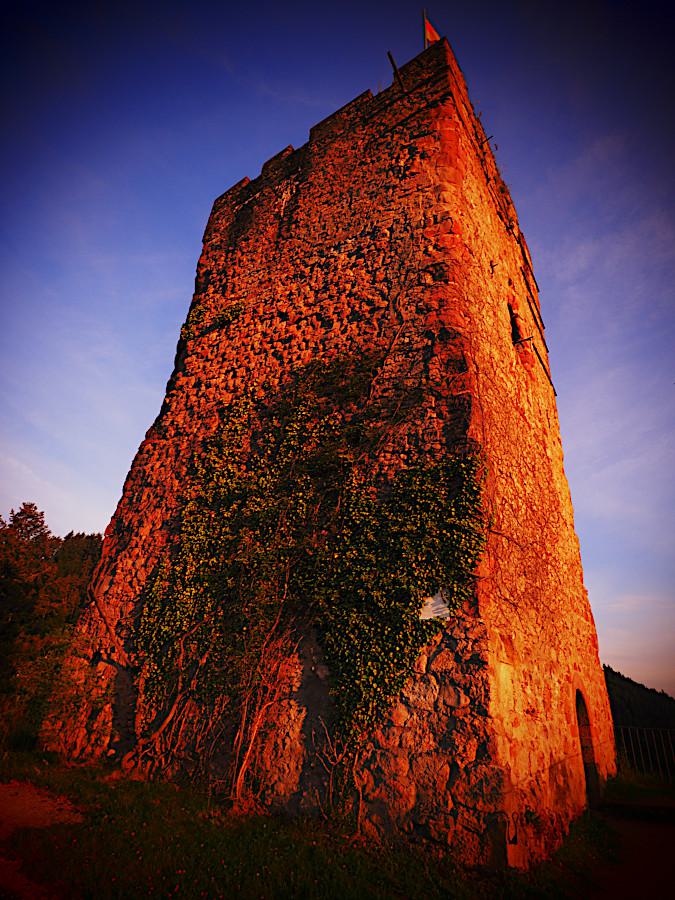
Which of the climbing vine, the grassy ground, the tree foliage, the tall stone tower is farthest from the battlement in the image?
the grassy ground

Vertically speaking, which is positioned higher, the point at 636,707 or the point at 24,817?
the point at 636,707

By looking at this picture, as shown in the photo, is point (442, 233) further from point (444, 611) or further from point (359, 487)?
point (444, 611)

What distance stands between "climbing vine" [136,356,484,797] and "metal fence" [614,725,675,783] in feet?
26.5

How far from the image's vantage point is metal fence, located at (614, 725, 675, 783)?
9672 mm

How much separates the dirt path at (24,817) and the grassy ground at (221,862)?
7 centimetres

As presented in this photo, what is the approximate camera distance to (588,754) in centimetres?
761

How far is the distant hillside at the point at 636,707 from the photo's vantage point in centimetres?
1188

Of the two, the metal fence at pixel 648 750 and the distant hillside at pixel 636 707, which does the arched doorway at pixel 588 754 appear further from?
the distant hillside at pixel 636 707

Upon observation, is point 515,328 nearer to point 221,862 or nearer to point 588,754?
point 588,754

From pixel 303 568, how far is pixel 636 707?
37.2 ft

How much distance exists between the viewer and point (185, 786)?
5.19m

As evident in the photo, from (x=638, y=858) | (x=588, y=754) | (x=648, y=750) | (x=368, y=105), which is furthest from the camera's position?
(x=648, y=750)

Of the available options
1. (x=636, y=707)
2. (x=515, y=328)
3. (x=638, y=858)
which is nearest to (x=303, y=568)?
(x=638, y=858)

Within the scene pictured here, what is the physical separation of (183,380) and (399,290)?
4175 mm
